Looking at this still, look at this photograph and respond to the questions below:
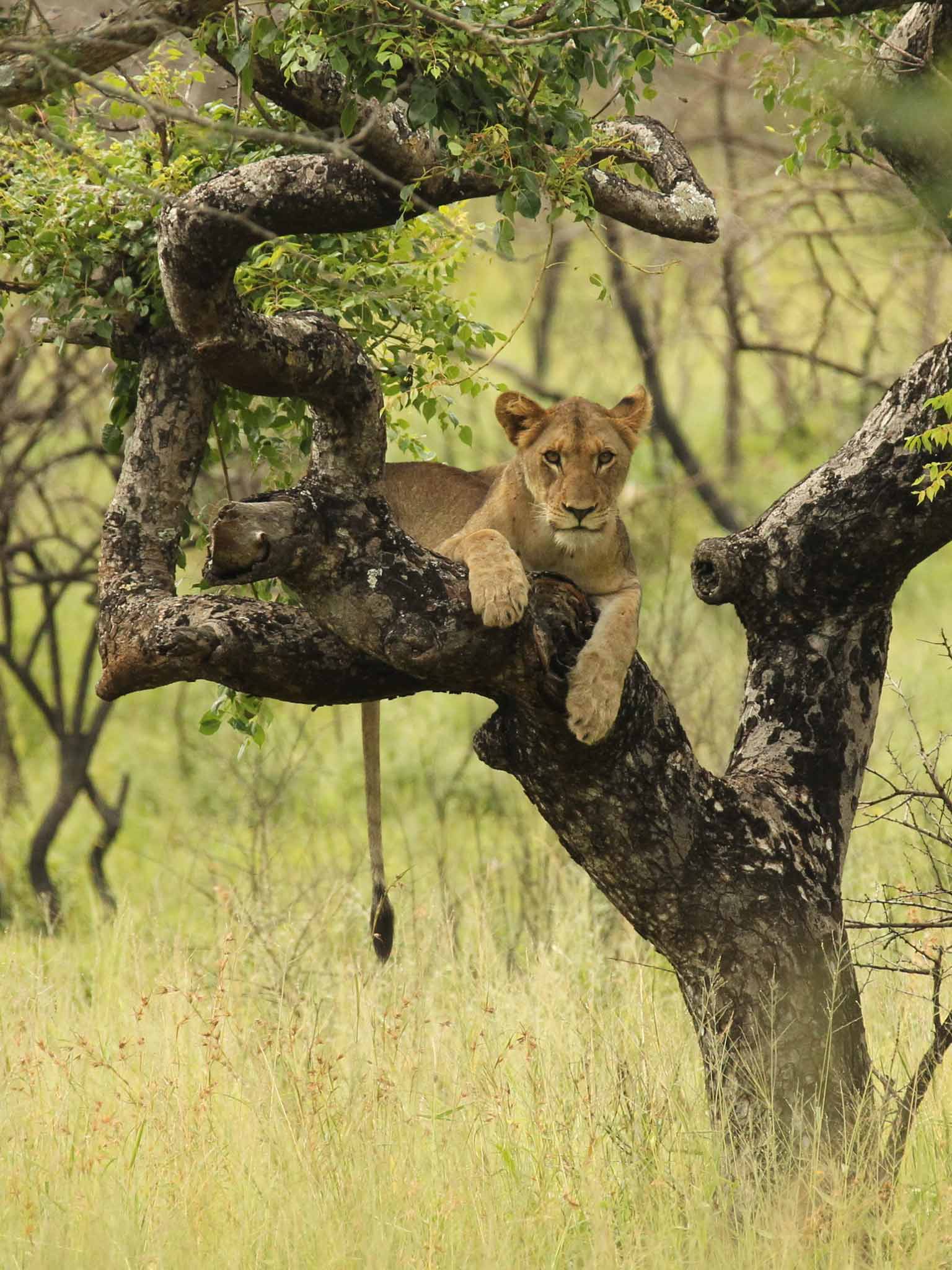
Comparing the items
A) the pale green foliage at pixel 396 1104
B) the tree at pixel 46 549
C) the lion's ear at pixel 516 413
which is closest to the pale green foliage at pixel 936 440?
the lion's ear at pixel 516 413

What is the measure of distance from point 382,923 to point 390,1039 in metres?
0.50

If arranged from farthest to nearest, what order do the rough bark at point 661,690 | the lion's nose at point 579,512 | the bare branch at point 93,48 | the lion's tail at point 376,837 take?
the lion's tail at point 376,837, the lion's nose at point 579,512, the rough bark at point 661,690, the bare branch at point 93,48

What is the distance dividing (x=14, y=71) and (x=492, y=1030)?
4377 millimetres

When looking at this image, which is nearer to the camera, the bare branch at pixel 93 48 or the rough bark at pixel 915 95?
the bare branch at pixel 93 48

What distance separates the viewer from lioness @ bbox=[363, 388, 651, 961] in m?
3.99

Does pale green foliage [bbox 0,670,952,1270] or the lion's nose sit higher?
the lion's nose

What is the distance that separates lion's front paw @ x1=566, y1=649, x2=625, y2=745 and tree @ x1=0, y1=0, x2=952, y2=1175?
7 cm

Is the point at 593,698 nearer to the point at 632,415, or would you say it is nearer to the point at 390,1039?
the point at 632,415

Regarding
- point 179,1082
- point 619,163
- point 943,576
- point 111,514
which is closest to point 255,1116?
point 179,1082

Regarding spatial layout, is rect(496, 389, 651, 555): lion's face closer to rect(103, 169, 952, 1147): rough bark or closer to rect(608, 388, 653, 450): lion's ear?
rect(608, 388, 653, 450): lion's ear

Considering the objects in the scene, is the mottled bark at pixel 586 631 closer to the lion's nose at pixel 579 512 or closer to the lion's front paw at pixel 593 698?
the lion's front paw at pixel 593 698

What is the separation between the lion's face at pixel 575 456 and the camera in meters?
4.59

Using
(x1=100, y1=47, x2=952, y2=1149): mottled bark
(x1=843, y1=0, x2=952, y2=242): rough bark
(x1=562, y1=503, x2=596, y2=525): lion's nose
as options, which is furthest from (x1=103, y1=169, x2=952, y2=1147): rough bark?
(x1=843, y1=0, x2=952, y2=242): rough bark

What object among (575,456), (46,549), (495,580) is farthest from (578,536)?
(46,549)
